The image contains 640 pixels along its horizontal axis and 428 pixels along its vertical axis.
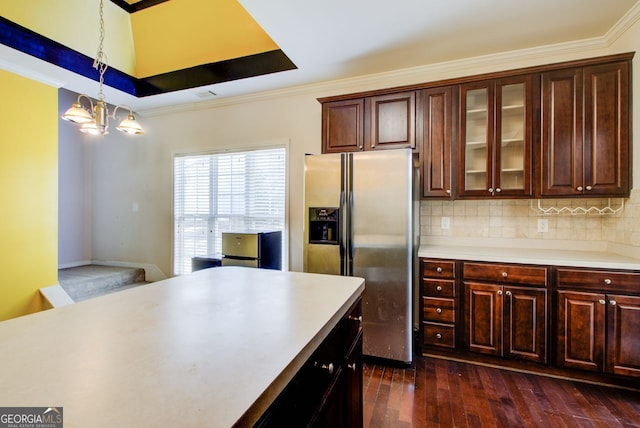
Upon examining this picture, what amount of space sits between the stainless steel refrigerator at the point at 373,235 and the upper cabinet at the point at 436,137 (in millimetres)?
366

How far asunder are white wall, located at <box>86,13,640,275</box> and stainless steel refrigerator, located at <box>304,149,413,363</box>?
872 mm

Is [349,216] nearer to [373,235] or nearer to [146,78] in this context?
[373,235]

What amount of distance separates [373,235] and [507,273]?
108cm

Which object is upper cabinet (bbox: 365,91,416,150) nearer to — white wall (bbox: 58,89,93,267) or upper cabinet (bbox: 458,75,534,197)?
upper cabinet (bbox: 458,75,534,197)

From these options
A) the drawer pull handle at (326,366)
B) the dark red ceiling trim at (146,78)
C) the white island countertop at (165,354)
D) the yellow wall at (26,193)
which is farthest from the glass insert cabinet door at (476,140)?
the yellow wall at (26,193)

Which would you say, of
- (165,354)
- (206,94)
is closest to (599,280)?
(165,354)

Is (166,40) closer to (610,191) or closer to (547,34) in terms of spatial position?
(547,34)

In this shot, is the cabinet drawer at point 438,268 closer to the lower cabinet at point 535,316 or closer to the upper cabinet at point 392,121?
the lower cabinet at point 535,316

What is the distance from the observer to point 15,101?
2.95 metres

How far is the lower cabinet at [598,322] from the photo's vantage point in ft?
6.93

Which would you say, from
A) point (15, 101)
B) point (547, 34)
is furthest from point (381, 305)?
point (15, 101)

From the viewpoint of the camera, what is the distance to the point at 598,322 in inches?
85.8

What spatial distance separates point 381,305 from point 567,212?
1.86 m

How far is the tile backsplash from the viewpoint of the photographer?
2457 mm
